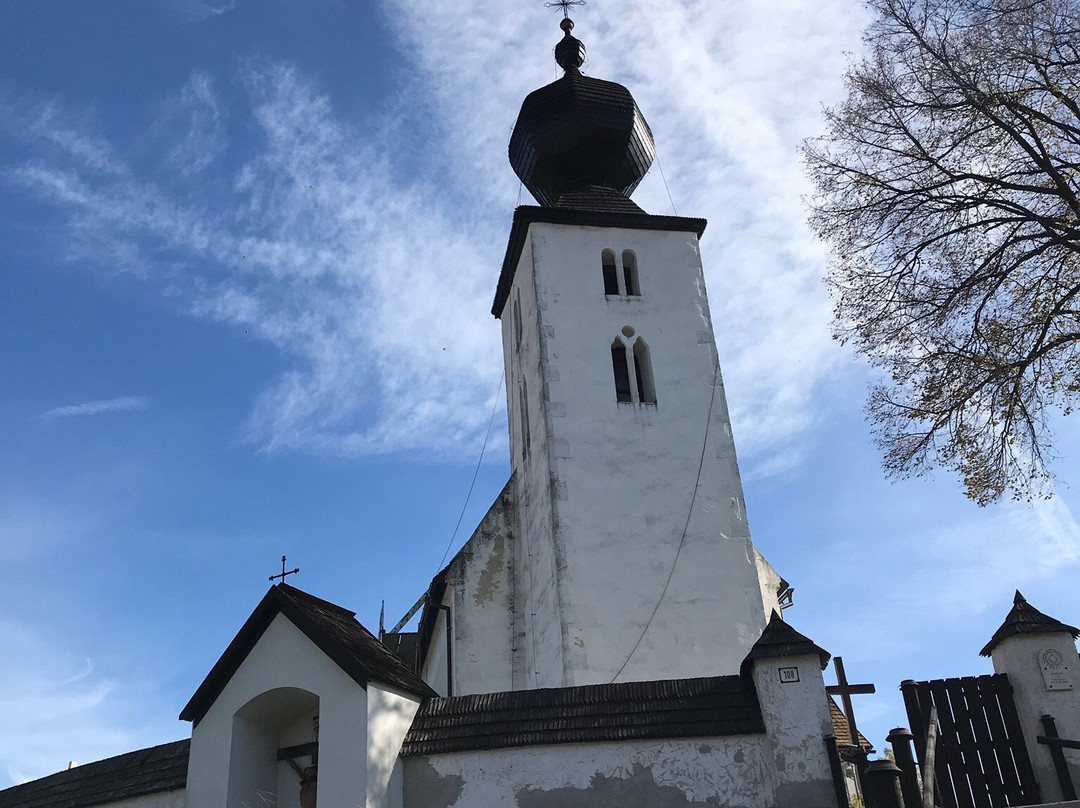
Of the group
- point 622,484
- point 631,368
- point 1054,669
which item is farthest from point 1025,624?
point 631,368

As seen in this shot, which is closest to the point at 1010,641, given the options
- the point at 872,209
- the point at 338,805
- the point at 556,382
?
the point at 872,209

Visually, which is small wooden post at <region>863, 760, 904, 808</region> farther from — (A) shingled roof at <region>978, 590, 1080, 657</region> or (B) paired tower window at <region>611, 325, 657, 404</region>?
(B) paired tower window at <region>611, 325, 657, 404</region>

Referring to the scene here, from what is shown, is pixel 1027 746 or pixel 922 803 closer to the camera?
pixel 922 803

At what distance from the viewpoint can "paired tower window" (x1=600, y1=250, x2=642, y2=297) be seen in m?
20.7

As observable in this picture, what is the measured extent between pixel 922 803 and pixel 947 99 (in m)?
7.78

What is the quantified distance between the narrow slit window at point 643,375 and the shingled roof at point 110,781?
34.1 ft

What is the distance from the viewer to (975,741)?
10883 millimetres

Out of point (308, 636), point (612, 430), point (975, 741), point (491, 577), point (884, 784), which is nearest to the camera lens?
point (884, 784)

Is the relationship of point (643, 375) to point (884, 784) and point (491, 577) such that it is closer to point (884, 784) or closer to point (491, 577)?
point (491, 577)

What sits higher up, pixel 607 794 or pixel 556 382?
pixel 556 382

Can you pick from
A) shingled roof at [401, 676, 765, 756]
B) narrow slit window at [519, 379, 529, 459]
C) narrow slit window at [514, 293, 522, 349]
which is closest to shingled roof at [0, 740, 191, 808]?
shingled roof at [401, 676, 765, 756]

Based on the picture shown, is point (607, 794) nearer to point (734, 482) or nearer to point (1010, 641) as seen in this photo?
point (1010, 641)

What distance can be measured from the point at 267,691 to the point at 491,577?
29.5 ft

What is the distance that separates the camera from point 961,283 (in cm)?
1226
